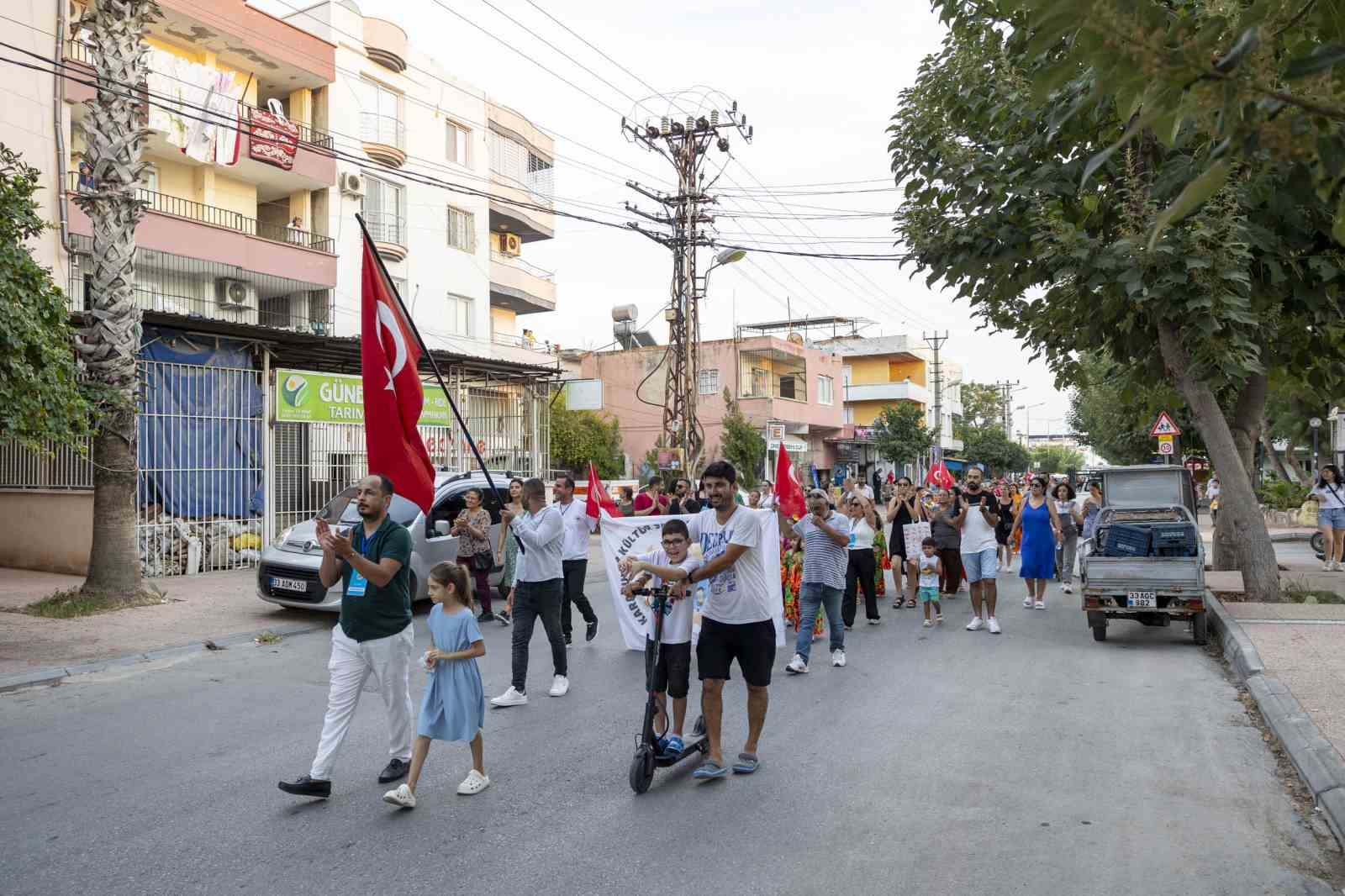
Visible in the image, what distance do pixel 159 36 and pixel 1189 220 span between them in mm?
22939

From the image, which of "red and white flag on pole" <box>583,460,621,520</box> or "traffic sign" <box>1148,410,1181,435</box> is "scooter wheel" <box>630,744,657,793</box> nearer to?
"red and white flag on pole" <box>583,460,621,520</box>

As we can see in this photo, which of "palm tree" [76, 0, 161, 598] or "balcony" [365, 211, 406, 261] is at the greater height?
"balcony" [365, 211, 406, 261]

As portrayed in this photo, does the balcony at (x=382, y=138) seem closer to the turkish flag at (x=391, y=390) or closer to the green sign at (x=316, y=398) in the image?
the green sign at (x=316, y=398)

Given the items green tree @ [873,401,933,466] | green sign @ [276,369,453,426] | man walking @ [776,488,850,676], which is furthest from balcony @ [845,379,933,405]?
man walking @ [776,488,850,676]

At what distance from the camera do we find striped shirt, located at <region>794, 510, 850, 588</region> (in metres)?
9.42

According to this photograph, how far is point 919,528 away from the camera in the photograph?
1338 cm

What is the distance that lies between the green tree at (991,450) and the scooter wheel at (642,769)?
243ft

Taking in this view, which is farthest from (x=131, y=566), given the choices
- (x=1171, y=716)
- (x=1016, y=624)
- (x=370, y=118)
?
(x=370, y=118)

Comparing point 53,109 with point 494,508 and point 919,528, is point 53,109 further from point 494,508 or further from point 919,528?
point 919,528

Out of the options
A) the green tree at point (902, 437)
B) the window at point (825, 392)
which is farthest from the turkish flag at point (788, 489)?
the green tree at point (902, 437)

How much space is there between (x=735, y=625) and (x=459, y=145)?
97.3 feet

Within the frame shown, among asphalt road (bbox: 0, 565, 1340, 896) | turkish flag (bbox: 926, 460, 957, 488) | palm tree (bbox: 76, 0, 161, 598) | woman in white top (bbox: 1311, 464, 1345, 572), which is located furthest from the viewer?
turkish flag (bbox: 926, 460, 957, 488)

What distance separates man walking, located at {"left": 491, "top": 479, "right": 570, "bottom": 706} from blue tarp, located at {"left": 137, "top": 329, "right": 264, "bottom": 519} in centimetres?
1045

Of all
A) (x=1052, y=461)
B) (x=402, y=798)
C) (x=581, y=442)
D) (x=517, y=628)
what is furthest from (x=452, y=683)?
(x=1052, y=461)
